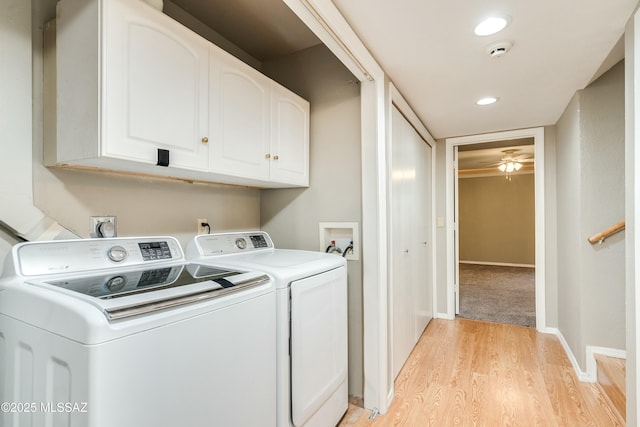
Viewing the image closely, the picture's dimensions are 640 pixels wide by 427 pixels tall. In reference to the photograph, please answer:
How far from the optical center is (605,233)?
209cm

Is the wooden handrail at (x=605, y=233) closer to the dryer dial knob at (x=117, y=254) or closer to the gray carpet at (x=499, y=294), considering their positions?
the gray carpet at (x=499, y=294)

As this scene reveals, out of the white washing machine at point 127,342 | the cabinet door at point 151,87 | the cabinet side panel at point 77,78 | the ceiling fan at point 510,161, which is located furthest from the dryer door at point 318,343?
the ceiling fan at point 510,161

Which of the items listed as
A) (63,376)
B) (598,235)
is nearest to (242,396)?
(63,376)

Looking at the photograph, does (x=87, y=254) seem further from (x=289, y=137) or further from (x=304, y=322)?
(x=289, y=137)

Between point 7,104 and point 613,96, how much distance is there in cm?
333

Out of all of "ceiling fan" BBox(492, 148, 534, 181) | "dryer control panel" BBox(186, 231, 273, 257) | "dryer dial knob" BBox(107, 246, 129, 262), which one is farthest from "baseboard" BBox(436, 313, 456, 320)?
"dryer dial knob" BBox(107, 246, 129, 262)

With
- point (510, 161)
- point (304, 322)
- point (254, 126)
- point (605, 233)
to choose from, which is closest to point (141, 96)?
point (254, 126)

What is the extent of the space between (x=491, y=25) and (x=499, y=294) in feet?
13.5

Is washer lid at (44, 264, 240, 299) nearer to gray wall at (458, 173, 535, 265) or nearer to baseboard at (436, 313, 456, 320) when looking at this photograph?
baseboard at (436, 313, 456, 320)

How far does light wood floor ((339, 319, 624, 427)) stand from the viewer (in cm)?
181

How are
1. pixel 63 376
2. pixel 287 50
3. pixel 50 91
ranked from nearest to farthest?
pixel 63 376
pixel 50 91
pixel 287 50

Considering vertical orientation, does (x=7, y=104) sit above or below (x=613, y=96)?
below

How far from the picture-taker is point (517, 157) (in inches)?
215

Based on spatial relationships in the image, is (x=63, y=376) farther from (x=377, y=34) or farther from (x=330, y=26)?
(x=377, y=34)
